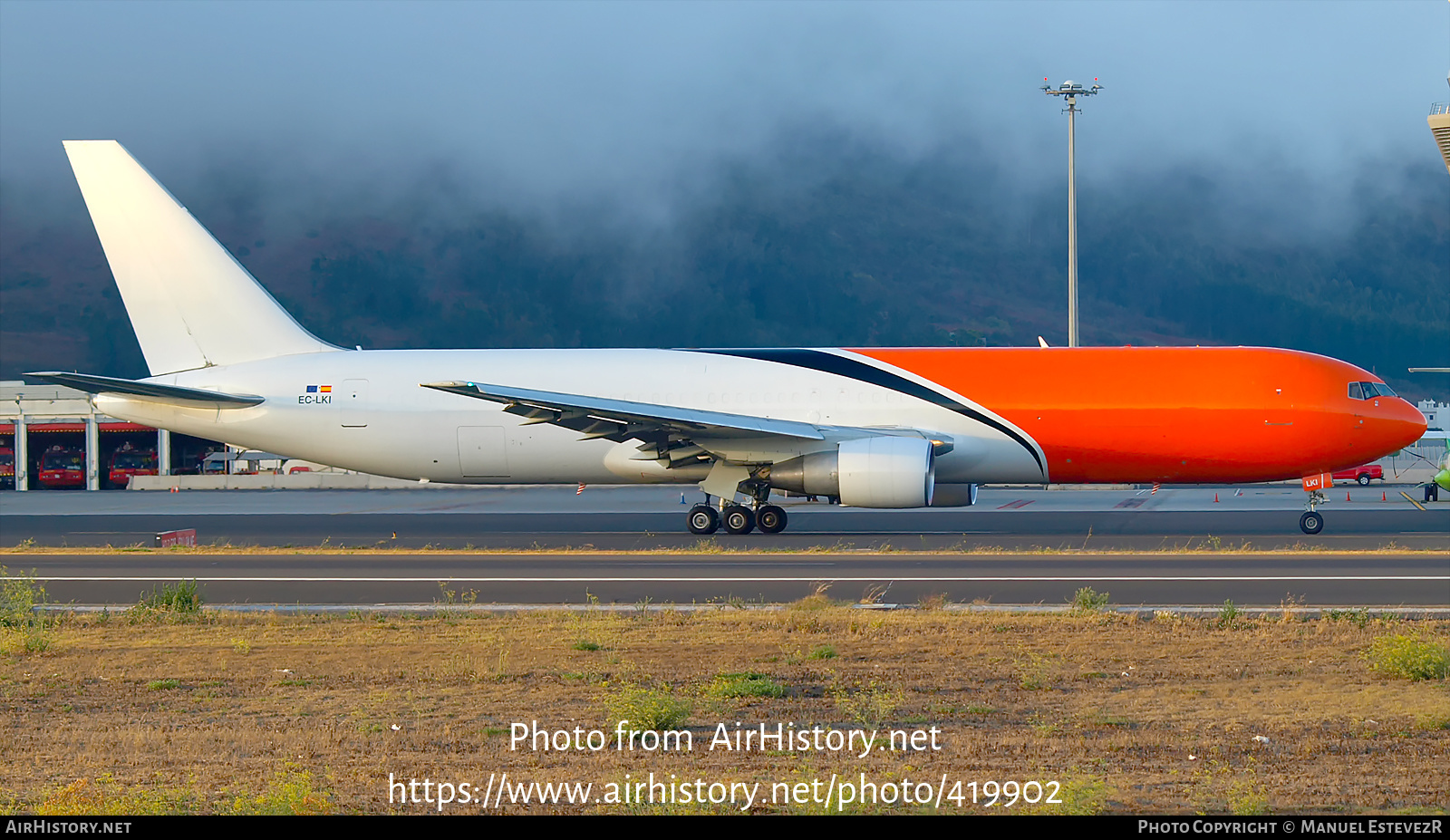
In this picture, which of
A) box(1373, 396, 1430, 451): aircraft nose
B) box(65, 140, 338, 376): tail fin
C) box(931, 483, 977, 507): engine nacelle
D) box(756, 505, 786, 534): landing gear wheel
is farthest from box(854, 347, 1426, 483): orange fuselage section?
box(65, 140, 338, 376): tail fin

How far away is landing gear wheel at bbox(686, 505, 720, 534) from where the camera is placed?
2859 cm

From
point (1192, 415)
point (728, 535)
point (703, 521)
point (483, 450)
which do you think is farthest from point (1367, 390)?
point (483, 450)

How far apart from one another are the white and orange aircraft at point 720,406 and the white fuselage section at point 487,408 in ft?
0.15

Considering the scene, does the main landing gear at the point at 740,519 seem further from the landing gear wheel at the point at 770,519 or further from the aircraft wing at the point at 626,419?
the aircraft wing at the point at 626,419

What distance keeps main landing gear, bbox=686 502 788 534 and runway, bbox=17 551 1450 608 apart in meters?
4.58

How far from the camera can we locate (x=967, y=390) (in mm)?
28234

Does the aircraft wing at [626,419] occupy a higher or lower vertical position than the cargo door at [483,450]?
higher

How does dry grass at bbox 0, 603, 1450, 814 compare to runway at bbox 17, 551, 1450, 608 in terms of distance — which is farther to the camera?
runway at bbox 17, 551, 1450, 608

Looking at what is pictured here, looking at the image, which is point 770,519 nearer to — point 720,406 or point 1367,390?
point 720,406

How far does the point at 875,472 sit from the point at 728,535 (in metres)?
3.86

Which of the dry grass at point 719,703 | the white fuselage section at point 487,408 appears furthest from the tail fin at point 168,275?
the dry grass at point 719,703

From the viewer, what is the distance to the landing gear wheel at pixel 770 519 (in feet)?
93.5

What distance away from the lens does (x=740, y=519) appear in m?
28.5

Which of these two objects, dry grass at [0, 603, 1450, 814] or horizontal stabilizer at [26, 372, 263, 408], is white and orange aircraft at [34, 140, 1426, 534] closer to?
horizontal stabilizer at [26, 372, 263, 408]
